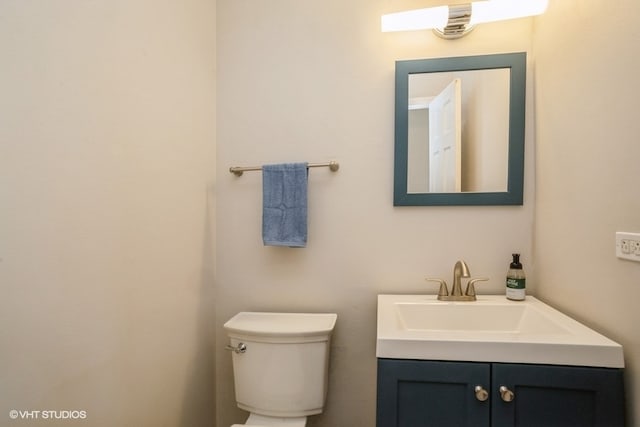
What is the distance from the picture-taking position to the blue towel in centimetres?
136

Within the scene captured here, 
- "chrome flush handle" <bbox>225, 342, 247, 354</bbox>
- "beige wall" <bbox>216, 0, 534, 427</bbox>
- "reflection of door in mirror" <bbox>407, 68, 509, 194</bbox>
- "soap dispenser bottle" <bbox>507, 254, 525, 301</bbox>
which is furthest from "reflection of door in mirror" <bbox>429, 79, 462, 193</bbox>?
"chrome flush handle" <bbox>225, 342, 247, 354</bbox>

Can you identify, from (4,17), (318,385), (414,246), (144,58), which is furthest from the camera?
(414,246)

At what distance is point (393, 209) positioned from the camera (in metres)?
1.38

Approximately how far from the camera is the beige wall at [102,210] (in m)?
0.70

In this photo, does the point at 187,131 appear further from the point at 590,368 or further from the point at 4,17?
the point at 590,368

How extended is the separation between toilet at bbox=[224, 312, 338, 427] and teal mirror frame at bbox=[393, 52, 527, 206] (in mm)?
697

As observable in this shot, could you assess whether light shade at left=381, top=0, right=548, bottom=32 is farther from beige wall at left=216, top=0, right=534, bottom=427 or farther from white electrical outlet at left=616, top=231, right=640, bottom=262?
white electrical outlet at left=616, top=231, right=640, bottom=262

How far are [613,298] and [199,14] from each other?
186 centimetres

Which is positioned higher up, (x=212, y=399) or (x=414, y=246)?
(x=414, y=246)

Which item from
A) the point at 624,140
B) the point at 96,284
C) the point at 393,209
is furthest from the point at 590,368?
the point at 96,284

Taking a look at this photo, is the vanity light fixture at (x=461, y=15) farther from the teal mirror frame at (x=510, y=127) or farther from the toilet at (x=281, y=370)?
the toilet at (x=281, y=370)

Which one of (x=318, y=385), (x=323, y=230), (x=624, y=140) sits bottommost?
(x=318, y=385)

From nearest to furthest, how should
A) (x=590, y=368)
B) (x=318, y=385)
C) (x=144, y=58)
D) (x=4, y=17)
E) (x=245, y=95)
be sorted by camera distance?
(x=4, y=17) → (x=590, y=368) → (x=144, y=58) → (x=318, y=385) → (x=245, y=95)

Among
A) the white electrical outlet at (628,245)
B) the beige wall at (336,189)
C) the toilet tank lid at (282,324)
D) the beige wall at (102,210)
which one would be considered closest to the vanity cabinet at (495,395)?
the white electrical outlet at (628,245)
